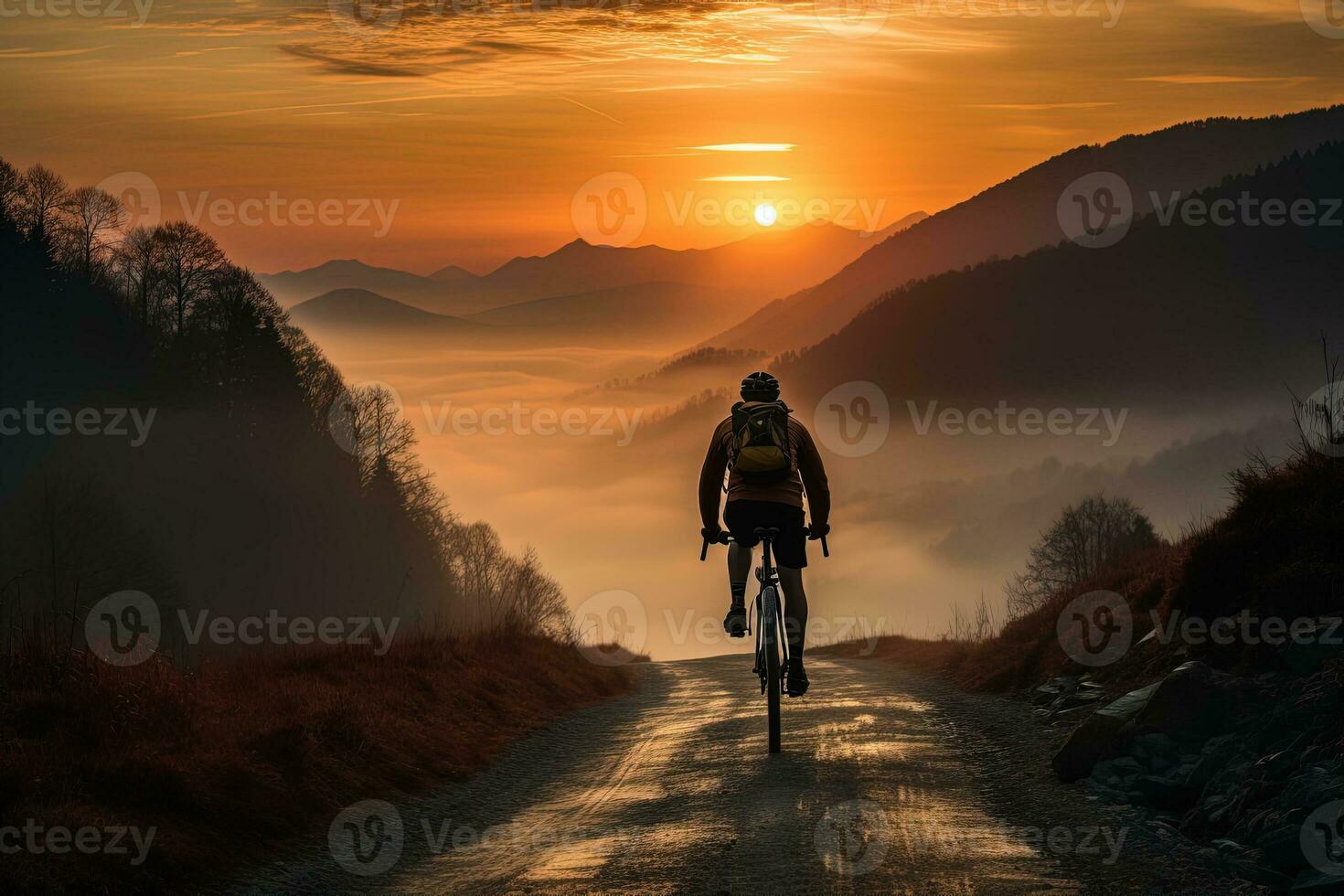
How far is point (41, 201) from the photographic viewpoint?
6353 cm

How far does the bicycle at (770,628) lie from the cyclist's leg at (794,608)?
60 mm

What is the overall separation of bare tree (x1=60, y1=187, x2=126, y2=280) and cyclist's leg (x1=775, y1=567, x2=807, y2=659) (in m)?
65.7

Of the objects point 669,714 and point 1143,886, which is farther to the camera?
point 669,714

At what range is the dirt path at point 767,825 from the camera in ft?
22.6

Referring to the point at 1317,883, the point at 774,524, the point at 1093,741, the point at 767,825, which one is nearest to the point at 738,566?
the point at 774,524

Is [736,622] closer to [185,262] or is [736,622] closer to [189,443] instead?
[189,443]

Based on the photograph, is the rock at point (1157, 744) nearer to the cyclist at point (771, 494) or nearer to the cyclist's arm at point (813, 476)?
the cyclist at point (771, 494)

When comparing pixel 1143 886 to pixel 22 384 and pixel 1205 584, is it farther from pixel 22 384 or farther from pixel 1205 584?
pixel 22 384

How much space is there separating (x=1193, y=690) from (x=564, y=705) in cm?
960

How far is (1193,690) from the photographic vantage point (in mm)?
8852

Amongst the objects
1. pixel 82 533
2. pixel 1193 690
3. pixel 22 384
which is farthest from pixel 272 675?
pixel 22 384

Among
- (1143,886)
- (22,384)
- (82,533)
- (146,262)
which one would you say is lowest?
(1143,886)

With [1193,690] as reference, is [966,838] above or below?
below

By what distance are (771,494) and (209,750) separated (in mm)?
4981
